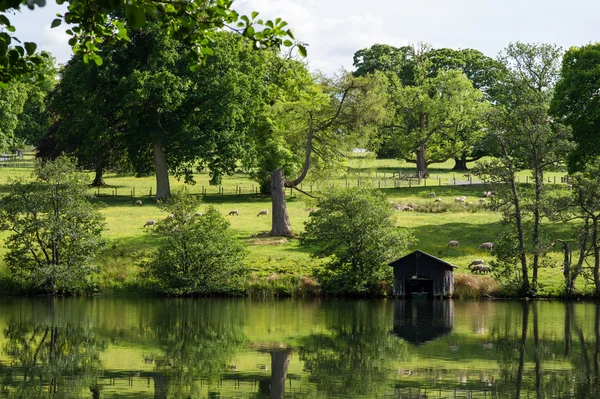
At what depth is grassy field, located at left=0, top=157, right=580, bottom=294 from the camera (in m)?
51.0

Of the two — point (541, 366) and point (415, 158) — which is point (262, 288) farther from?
point (415, 158)

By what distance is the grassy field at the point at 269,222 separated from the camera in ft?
167

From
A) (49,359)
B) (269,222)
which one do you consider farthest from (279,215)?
(49,359)

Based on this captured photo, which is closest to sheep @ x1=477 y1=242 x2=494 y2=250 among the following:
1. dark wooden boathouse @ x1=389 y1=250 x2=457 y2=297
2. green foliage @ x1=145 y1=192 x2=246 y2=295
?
dark wooden boathouse @ x1=389 y1=250 x2=457 y2=297

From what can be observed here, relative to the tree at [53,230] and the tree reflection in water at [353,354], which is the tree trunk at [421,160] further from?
the tree reflection in water at [353,354]

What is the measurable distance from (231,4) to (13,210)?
124ft

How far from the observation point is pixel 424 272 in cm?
4894

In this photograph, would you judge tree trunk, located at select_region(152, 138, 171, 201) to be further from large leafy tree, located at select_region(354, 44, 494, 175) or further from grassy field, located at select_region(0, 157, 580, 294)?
large leafy tree, located at select_region(354, 44, 494, 175)

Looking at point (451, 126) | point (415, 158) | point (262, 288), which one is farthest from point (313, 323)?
point (415, 158)

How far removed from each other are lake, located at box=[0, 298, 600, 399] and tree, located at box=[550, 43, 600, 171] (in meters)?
14.7

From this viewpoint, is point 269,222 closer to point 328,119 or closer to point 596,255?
point 328,119

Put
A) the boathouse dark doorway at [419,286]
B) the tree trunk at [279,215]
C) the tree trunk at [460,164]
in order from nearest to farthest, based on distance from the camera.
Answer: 1. the boathouse dark doorway at [419,286]
2. the tree trunk at [279,215]
3. the tree trunk at [460,164]

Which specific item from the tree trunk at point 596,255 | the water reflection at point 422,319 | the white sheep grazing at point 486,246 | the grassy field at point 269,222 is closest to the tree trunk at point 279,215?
the grassy field at point 269,222

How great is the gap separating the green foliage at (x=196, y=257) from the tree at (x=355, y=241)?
177 inches
